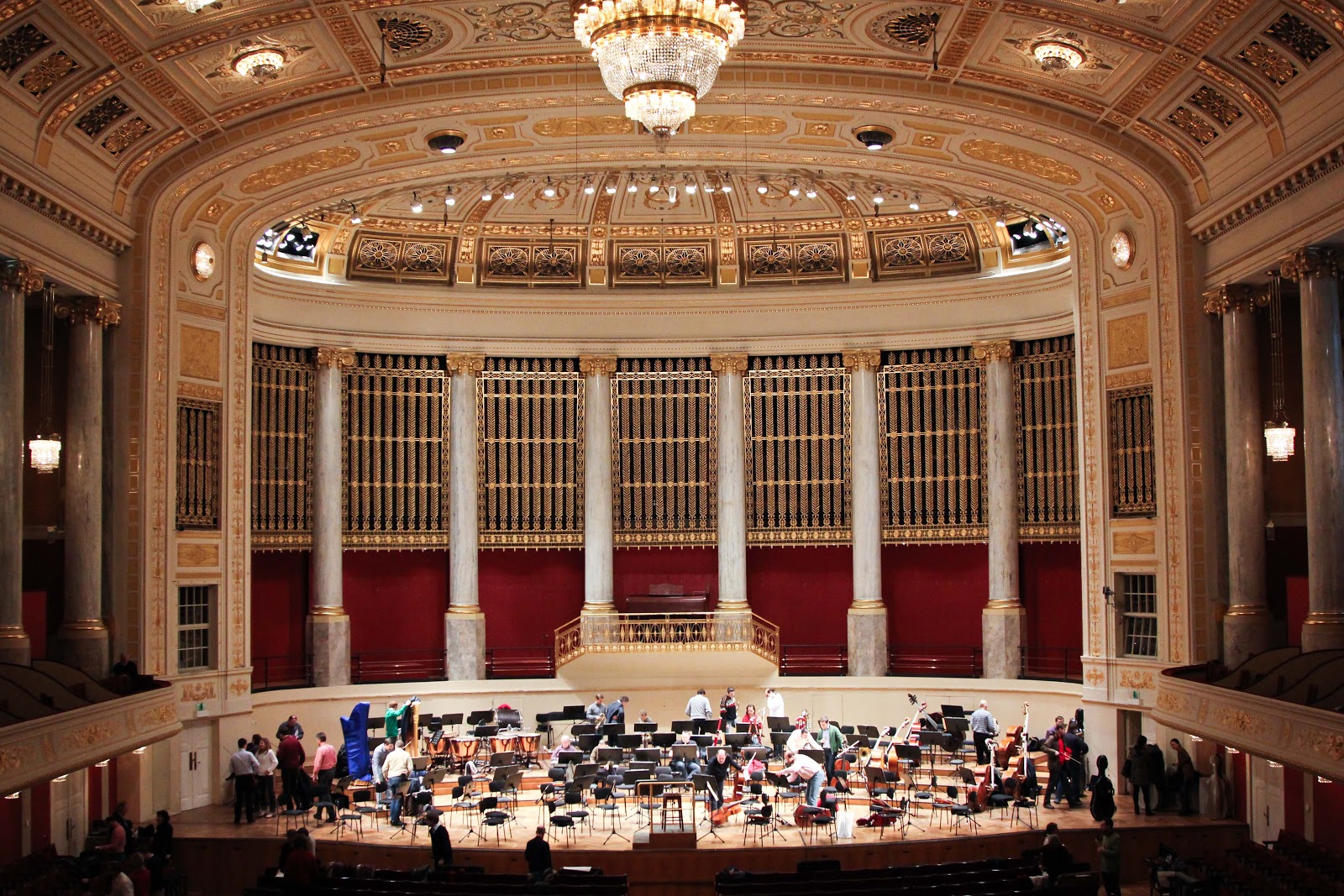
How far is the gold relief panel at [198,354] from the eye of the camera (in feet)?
69.6

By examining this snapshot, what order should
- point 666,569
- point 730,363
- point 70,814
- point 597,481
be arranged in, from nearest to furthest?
point 70,814
point 597,481
point 730,363
point 666,569

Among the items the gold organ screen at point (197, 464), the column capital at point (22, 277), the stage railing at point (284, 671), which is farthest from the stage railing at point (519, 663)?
the column capital at point (22, 277)

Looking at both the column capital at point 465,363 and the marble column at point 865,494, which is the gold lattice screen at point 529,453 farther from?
the marble column at point 865,494

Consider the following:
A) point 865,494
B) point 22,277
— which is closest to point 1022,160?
point 865,494

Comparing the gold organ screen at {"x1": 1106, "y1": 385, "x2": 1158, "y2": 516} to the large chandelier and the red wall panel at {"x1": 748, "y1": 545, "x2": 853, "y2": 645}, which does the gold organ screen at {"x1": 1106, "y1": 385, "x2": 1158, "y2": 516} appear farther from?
the large chandelier

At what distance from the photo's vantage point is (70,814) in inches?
707

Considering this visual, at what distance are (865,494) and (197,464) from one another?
1270cm

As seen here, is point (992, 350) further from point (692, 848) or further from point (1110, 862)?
point (692, 848)

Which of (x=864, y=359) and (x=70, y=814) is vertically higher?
(x=864, y=359)

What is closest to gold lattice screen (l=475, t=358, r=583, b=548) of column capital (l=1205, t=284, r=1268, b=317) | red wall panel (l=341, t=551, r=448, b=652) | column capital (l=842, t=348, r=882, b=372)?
red wall panel (l=341, t=551, r=448, b=652)

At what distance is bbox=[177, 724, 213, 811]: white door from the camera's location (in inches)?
816

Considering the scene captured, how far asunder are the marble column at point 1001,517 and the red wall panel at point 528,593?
8329mm

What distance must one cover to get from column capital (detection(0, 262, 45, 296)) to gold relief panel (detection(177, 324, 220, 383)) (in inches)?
134

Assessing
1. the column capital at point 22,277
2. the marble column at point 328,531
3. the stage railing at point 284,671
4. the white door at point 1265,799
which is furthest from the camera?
the marble column at point 328,531
